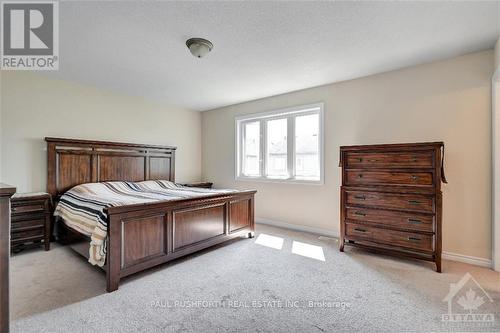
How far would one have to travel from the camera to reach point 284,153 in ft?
14.6

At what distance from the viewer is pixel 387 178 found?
282 cm

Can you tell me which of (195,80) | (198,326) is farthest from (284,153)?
(198,326)

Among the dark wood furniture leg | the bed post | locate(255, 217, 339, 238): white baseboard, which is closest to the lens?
the dark wood furniture leg

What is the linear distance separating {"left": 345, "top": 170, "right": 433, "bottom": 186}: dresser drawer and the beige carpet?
908 mm

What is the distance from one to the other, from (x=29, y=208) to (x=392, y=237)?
4397 millimetres

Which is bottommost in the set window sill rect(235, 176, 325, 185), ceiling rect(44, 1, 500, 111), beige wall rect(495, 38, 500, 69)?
window sill rect(235, 176, 325, 185)

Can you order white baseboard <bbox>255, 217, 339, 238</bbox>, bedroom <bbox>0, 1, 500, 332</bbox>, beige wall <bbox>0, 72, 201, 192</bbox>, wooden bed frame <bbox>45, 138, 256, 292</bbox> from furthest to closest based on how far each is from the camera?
white baseboard <bbox>255, 217, 339, 238</bbox> < beige wall <bbox>0, 72, 201, 192</bbox> < wooden bed frame <bbox>45, 138, 256, 292</bbox> < bedroom <bbox>0, 1, 500, 332</bbox>

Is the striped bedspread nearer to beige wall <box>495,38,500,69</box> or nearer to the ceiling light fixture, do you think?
the ceiling light fixture

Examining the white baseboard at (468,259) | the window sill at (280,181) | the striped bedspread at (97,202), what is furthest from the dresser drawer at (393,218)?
the striped bedspread at (97,202)

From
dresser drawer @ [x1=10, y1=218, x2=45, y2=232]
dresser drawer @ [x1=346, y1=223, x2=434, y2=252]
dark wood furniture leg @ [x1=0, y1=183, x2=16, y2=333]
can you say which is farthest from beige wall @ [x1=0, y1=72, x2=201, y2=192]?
dresser drawer @ [x1=346, y1=223, x2=434, y2=252]

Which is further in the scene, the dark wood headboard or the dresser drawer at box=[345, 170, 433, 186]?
the dark wood headboard

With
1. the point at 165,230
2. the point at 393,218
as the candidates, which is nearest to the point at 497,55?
the point at 393,218

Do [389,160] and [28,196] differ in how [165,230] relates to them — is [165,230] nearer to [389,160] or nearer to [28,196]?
[28,196]

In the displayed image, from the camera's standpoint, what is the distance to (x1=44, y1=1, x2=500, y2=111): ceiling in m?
2.00
